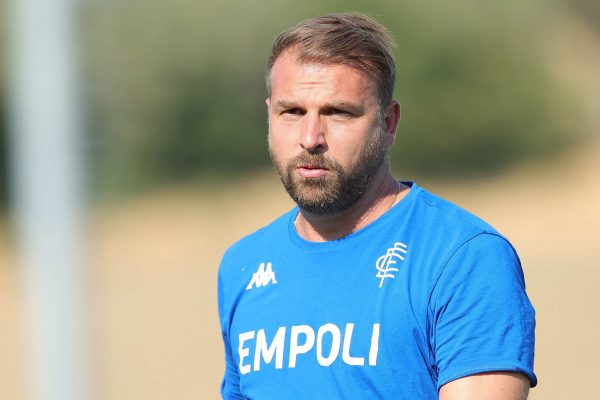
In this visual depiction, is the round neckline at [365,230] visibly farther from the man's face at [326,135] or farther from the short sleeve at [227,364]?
the short sleeve at [227,364]

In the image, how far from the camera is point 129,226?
18.2 meters

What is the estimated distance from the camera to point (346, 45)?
7.57ft

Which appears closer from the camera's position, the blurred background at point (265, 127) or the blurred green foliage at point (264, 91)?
the blurred background at point (265, 127)

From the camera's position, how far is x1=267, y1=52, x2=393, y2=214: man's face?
2.27m

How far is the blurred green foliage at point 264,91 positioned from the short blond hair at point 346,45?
47.7ft

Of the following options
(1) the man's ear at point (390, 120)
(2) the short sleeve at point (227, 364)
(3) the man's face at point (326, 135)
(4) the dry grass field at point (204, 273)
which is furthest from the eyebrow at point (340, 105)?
(4) the dry grass field at point (204, 273)

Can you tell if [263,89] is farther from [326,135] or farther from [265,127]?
[326,135]

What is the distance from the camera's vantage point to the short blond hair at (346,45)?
2.31m

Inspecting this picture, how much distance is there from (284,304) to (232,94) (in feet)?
48.4

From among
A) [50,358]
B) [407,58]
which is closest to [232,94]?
[407,58]

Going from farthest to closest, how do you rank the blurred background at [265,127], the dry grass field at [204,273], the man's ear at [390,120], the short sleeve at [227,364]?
the blurred background at [265,127], the dry grass field at [204,273], the short sleeve at [227,364], the man's ear at [390,120]

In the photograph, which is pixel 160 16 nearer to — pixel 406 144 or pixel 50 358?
pixel 406 144

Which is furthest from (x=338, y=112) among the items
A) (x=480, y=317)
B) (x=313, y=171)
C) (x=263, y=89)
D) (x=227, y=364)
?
(x=263, y=89)

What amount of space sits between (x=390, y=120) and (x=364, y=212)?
224mm
